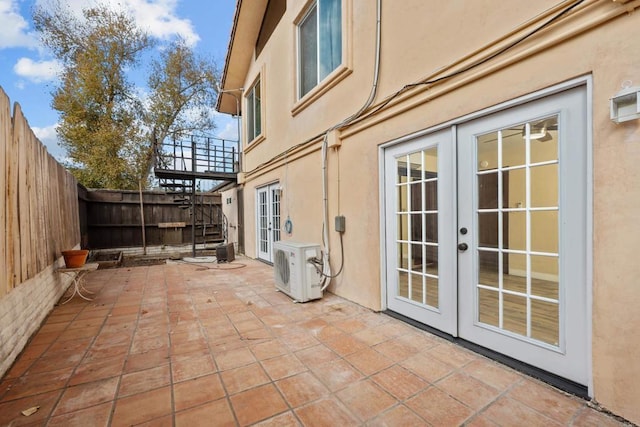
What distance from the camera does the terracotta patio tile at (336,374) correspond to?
195 cm

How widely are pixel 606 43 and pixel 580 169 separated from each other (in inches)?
28.7

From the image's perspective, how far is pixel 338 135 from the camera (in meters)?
3.87

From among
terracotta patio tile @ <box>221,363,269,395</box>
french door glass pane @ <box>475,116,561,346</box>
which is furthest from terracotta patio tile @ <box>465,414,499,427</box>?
terracotta patio tile @ <box>221,363,269,395</box>

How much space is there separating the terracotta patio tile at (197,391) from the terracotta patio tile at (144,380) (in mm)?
152

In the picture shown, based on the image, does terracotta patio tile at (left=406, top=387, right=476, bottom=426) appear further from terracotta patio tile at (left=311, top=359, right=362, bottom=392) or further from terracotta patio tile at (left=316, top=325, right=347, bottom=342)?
terracotta patio tile at (left=316, top=325, right=347, bottom=342)

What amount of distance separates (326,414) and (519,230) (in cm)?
191

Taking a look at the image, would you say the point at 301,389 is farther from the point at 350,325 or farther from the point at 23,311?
the point at 23,311

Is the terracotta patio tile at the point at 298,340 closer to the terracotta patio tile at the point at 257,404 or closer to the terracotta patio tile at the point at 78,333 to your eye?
the terracotta patio tile at the point at 257,404

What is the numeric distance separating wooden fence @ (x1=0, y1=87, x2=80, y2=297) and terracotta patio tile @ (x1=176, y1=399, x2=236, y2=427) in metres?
1.80

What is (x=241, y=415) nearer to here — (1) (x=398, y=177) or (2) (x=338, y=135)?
(1) (x=398, y=177)

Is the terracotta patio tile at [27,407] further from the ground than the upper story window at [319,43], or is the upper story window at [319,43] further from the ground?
the upper story window at [319,43]

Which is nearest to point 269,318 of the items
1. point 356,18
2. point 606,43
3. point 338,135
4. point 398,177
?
point 398,177

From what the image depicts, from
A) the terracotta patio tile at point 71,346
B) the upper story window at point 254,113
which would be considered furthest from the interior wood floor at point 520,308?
the upper story window at point 254,113

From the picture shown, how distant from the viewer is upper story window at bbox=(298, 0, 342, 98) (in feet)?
13.4
